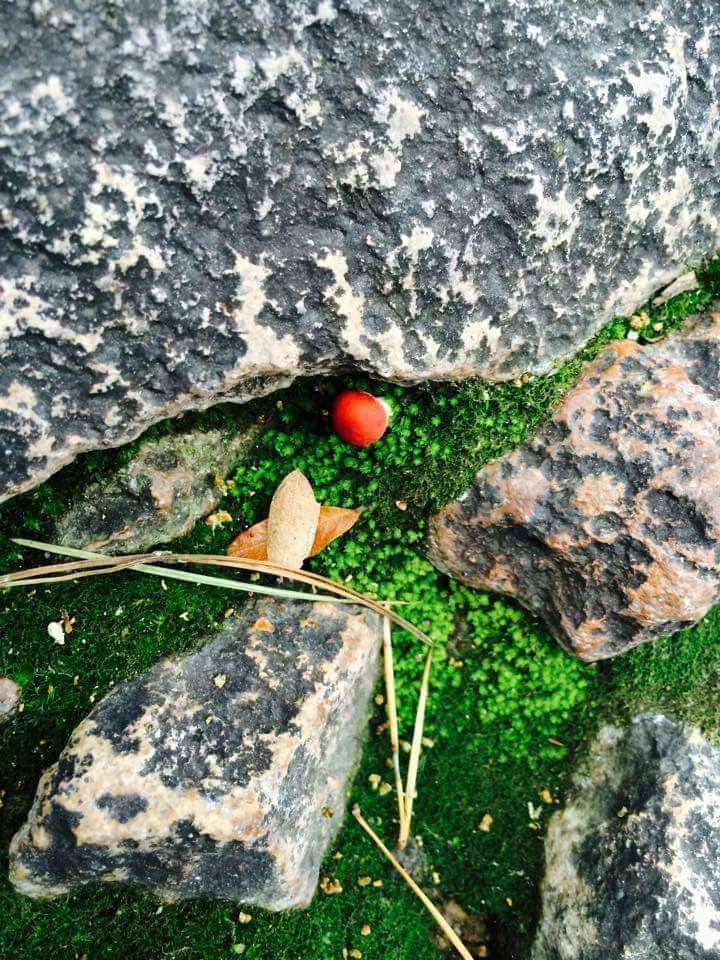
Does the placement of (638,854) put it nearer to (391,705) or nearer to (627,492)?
(391,705)

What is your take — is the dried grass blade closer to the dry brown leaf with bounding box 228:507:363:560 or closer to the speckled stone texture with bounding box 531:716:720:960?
the dry brown leaf with bounding box 228:507:363:560

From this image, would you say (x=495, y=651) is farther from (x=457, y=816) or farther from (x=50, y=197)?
(x=50, y=197)

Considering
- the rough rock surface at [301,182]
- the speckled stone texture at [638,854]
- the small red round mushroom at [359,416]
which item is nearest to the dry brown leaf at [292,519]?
the small red round mushroom at [359,416]

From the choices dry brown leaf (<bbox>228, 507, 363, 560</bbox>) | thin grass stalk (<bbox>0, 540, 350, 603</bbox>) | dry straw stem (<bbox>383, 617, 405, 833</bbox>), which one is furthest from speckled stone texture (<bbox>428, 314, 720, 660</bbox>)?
thin grass stalk (<bbox>0, 540, 350, 603</bbox>)

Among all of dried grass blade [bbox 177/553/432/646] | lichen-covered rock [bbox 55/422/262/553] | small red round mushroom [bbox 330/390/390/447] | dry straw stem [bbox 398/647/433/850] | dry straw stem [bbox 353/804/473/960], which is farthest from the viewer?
dry straw stem [bbox 398/647/433/850]

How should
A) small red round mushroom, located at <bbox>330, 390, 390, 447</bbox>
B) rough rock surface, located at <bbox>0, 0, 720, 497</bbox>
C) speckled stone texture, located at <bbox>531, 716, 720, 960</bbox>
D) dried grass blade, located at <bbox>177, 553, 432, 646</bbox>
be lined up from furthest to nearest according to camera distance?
dried grass blade, located at <bbox>177, 553, 432, 646</bbox> < speckled stone texture, located at <bbox>531, 716, 720, 960</bbox> < small red round mushroom, located at <bbox>330, 390, 390, 447</bbox> < rough rock surface, located at <bbox>0, 0, 720, 497</bbox>

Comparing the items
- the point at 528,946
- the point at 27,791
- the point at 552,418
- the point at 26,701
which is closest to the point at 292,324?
the point at 552,418

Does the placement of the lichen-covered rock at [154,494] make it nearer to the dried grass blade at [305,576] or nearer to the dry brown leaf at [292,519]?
the dried grass blade at [305,576]
